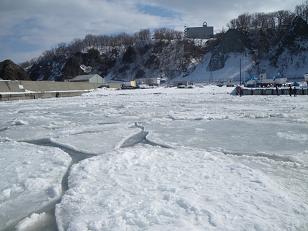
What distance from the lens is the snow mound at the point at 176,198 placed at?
175 inches

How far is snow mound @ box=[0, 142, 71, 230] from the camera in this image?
207 inches

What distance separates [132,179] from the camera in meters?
6.37

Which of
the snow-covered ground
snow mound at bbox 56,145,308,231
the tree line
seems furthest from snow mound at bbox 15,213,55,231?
the tree line

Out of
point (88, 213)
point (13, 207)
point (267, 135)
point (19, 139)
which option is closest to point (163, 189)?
point (88, 213)

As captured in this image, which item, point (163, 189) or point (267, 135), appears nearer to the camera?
point (163, 189)

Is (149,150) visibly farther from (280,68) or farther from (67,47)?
(67,47)

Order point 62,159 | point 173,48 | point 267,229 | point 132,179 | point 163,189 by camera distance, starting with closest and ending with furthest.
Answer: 1. point 267,229
2. point 163,189
3. point 132,179
4. point 62,159
5. point 173,48

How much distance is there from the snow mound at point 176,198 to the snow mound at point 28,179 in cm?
34

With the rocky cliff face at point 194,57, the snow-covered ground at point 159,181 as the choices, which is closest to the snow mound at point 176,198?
the snow-covered ground at point 159,181

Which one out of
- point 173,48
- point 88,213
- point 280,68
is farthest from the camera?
point 173,48

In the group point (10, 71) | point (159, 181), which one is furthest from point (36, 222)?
point (10, 71)

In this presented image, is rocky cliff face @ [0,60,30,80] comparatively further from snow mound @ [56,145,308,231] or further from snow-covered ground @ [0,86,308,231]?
snow mound @ [56,145,308,231]

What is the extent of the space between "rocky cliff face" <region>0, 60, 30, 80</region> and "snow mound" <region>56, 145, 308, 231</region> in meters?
66.1

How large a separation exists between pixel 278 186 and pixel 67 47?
146 m
